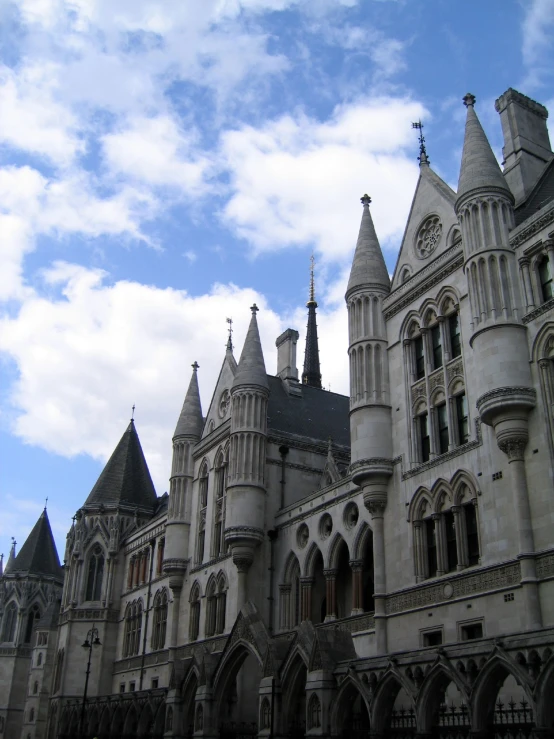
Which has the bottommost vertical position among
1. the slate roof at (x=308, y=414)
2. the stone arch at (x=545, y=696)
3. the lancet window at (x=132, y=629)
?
the stone arch at (x=545, y=696)

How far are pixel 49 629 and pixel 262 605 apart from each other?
130ft

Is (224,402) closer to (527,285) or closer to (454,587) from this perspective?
(454,587)

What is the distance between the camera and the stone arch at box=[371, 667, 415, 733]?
1945 cm

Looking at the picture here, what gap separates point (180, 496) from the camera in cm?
4684

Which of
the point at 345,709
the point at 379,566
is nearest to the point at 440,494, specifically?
the point at 379,566

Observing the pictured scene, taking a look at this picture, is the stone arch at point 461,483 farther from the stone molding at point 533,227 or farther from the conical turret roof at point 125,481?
the conical turret roof at point 125,481

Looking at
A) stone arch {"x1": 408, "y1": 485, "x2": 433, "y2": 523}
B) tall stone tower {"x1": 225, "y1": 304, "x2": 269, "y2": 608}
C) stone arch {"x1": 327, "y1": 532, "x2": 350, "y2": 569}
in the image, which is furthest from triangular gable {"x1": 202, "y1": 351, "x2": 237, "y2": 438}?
stone arch {"x1": 408, "y1": 485, "x2": 433, "y2": 523}

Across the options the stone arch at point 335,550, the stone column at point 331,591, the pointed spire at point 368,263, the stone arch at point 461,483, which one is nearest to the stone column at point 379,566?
the stone arch at point 461,483

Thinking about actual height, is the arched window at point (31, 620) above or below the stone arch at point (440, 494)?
above

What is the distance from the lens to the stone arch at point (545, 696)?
15.0 metres

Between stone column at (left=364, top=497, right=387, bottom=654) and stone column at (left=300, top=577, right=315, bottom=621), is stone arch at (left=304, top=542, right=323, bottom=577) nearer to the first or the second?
stone column at (left=300, top=577, right=315, bottom=621)

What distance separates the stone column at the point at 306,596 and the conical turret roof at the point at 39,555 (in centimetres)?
5267

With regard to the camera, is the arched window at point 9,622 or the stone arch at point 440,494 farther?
the arched window at point 9,622

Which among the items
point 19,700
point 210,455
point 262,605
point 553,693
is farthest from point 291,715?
point 19,700
